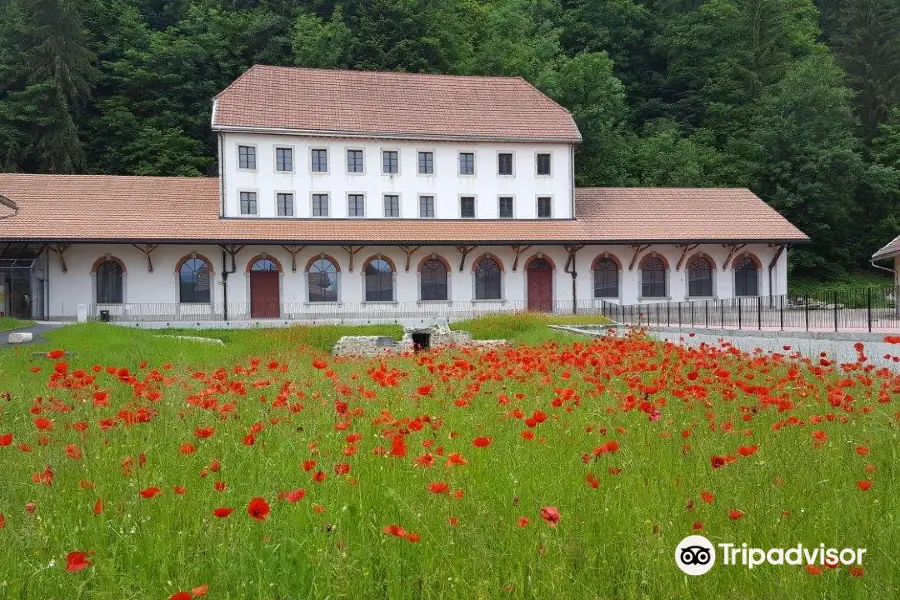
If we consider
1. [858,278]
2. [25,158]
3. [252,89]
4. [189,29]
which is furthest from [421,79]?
[858,278]

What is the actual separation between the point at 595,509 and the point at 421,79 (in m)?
37.0

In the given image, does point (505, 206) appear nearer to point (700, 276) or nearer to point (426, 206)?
point (426, 206)

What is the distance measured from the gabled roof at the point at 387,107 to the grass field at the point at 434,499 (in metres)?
29.0

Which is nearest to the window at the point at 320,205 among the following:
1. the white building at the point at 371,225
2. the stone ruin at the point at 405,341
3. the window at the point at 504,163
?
the white building at the point at 371,225

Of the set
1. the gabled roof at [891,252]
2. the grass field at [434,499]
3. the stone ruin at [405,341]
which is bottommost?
the stone ruin at [405,341]

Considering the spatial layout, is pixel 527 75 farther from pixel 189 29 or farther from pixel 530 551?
pixel 530 551

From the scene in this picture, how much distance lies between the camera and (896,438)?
17.9 feet

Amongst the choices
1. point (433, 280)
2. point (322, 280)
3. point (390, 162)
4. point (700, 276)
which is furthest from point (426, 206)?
point (700, 276)

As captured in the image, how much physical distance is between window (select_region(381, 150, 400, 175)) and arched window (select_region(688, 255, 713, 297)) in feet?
49.6

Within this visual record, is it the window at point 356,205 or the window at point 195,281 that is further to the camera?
the window at point 356,205

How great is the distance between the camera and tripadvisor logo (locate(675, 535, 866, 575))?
3.44m

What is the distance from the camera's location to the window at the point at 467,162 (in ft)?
117

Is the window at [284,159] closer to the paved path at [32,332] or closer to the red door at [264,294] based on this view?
the red door at [264,294]

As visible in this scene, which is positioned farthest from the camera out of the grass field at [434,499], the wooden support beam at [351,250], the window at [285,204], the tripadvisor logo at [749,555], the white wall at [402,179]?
the window at [285,204]
